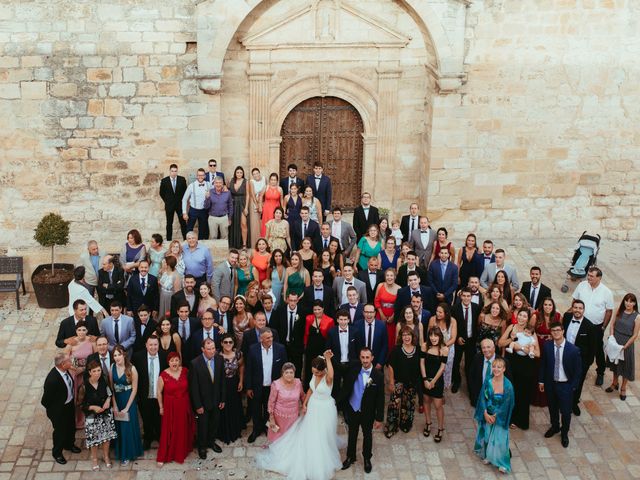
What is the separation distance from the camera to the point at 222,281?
13.4 m

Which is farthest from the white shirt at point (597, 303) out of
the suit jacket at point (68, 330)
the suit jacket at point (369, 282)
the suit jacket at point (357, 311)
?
the suit jacket at point (68, 330)

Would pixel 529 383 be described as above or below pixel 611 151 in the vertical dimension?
below

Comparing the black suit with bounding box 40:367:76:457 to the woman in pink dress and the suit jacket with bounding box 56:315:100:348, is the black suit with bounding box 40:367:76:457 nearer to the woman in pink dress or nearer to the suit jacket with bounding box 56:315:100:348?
the suit jacket with bounding box 56:315:100:348

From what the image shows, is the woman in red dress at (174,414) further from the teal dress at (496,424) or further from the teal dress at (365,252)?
the teal dress at (365,252)

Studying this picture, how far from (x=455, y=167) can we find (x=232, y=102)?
14.3ft

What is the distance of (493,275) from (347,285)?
91.6 inches

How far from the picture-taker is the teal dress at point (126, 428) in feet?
36.4

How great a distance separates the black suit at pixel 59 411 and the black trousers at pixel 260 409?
88.6 inches

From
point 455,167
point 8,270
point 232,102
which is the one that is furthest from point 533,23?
point 8,270

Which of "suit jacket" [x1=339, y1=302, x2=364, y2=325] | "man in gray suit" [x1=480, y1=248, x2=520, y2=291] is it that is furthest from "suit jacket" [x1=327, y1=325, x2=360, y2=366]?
"man in gray suit" [x1=480, y1=248, x2=520, y2=291]

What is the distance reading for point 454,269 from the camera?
45.0ft

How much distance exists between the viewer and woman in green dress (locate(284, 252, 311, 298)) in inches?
525

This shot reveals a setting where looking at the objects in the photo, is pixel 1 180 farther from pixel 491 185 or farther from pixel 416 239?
pixel 491 185

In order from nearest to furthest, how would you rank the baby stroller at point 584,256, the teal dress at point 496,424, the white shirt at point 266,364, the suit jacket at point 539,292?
the teal dress at point 496,424 → the white shirt at point 266,364 → the suit jacket at point 539,292 → the baby stroller at point 584,256
